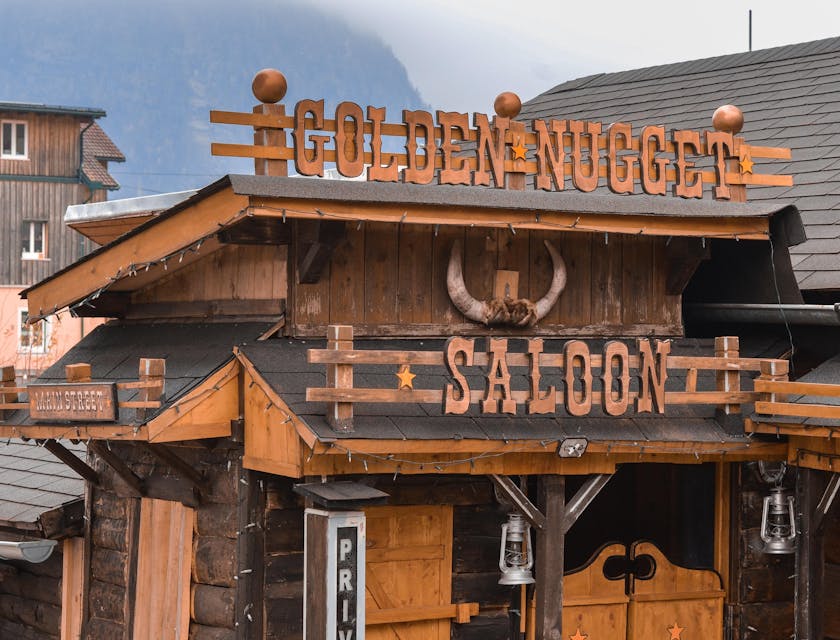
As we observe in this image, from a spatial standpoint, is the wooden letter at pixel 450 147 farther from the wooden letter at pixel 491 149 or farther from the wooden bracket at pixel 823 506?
the wooden bracket at pixel 823 506

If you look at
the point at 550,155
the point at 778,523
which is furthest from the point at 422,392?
the point at 778,523

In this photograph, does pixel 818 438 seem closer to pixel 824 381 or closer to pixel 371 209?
pixel 824 381

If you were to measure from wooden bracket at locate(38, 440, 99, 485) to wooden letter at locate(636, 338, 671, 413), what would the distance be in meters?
4.98

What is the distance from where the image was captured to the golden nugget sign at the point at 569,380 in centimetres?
976

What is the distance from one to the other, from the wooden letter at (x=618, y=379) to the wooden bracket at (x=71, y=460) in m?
4.77

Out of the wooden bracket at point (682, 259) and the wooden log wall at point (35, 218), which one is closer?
the wooden bracket at point (682, 259)

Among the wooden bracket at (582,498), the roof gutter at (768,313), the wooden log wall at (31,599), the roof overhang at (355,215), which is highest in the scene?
the roof overhang at (355,215)

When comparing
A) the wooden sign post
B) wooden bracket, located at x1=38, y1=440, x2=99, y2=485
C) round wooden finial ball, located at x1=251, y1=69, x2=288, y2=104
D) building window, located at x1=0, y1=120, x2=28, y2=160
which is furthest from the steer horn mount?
building window, located at x1=0, y1=120, x2=28, y2=160

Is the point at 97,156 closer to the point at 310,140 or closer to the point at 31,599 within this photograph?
the point at 31,599

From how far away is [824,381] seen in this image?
1115 centimetres

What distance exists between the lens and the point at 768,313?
39.9 feet

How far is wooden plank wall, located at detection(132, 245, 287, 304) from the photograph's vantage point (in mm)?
11172

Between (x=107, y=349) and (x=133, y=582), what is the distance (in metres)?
2.07

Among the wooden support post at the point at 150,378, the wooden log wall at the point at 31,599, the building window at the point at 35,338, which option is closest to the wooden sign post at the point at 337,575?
the wooden support post at the point at 150,378
